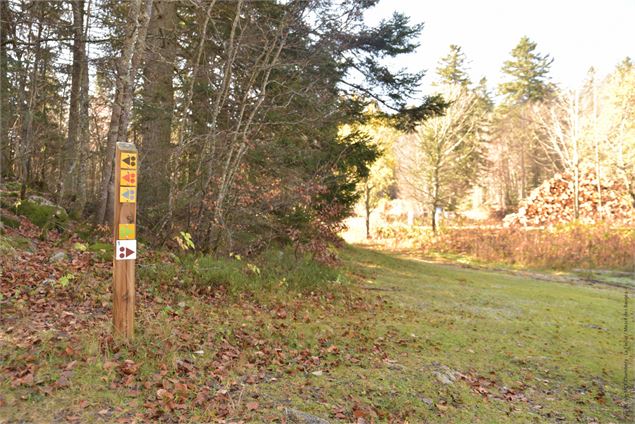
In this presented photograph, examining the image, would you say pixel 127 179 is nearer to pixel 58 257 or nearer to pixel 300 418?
pixel 300 418

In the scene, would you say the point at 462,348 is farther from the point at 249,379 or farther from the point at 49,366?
the point at 49,366

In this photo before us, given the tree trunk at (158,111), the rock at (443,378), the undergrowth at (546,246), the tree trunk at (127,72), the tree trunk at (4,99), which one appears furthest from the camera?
the undergrowth at (546,246)

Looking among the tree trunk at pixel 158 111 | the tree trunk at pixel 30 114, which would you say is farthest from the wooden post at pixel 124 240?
the tree trunk at pixel 30 114

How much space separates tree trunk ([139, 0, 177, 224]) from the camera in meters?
9.45

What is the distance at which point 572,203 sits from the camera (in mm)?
27438

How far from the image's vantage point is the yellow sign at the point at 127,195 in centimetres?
462

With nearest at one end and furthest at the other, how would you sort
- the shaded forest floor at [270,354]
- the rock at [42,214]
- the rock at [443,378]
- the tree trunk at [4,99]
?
the shaded forest floor at [270,354]
the rock at [443,378]
the rock at [42,214]
the tree trunk at [4,99]

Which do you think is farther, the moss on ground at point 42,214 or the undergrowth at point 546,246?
the undergrowth at point 546,246

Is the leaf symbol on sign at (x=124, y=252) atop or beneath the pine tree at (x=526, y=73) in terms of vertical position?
beneath

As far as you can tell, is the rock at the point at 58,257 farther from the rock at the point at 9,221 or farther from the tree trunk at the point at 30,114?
the tree trunk at the point at 30,114

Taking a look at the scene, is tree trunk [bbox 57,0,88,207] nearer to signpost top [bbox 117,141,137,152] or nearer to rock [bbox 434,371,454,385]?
signpost top [bbox 117,141,137,152]

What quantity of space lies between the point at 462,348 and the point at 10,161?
539 inches

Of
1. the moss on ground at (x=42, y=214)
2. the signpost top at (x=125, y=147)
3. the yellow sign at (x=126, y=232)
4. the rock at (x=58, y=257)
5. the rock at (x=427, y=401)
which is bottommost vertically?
the rock at (x=427, y=401)

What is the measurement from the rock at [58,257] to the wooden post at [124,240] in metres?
3.16
